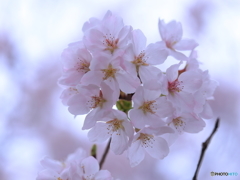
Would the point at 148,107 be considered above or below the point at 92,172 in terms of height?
above

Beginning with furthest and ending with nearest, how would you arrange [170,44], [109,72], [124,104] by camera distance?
[170,44] → [124,104] → [109,72]

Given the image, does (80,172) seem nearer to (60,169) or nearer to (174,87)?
(60,169)

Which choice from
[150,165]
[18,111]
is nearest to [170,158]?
[150,165]

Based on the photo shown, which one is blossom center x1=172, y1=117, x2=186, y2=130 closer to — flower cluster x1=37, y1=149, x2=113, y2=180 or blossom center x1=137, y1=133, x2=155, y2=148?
blossom center x1=137, y1=133, x2=155, y2=148

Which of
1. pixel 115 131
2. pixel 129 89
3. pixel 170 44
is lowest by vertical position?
pixel 115 131

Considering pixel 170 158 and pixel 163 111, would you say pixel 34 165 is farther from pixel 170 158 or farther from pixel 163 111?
pixel 163 111

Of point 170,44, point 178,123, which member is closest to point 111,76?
point 178,123

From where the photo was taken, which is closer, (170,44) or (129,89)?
Result: (129,89)
